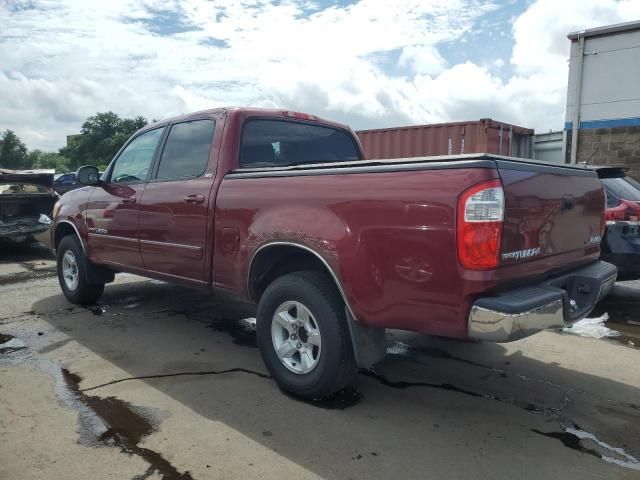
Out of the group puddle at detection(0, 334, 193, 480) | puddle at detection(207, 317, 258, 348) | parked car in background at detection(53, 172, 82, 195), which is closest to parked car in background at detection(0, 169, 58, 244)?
puddle at detection(207, 317, 258, 348)

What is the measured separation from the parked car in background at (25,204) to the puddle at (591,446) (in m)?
8.68

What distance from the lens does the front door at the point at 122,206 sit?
4.77 m

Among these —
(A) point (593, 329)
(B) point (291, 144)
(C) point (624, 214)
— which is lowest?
(A) point (593, 329)

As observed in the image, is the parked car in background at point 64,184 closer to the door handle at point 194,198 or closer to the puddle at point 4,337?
the puddle at point 4,337

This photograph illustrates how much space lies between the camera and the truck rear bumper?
8.21ft

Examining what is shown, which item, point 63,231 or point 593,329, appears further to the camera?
point 63,231

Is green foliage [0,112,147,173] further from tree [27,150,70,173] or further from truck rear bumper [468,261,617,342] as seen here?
truck rear bumper [468,261,617,342]

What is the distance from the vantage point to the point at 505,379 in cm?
383

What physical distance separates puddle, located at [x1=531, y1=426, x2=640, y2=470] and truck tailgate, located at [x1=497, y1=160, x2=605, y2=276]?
3.13 feet

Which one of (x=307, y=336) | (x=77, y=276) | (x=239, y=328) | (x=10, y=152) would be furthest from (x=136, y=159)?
(x=10, y=152)

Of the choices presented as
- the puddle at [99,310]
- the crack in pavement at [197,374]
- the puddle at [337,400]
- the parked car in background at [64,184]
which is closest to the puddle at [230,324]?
the crack in pavement at [197,374]

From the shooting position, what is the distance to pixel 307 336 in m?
3.35

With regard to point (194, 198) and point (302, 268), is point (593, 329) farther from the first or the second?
point (194, 198)

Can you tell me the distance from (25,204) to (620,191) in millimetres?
9451
